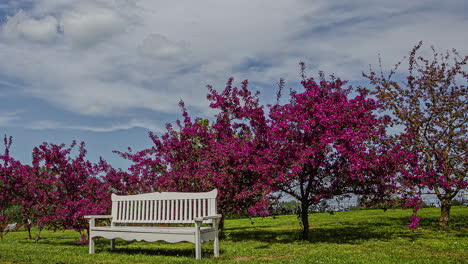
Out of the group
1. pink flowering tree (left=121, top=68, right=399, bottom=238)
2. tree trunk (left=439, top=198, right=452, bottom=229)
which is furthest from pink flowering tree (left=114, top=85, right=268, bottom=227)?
tree trunk (left=439, top=198, right=452, bottom=229)

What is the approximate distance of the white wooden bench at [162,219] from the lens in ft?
24.8

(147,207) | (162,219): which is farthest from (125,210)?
(162,219)

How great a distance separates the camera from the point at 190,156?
37.6 ft

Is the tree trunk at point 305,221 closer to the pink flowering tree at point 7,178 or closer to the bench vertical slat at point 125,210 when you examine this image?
the bench vertical slat at point 125,210

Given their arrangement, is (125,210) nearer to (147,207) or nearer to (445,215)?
(147,207)

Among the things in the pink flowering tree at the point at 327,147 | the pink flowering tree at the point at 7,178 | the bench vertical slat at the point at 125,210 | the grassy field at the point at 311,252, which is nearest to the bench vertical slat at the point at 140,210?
the bench vertical slat at the point at 125,210

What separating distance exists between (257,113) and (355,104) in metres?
2.61

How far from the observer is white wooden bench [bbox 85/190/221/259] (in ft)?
24.8

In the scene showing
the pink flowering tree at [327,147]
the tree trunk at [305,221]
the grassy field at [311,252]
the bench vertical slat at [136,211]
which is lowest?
the grassy field at [311,252]

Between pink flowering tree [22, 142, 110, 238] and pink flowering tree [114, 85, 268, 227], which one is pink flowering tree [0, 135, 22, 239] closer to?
pink flowering tree [22, 142, 110, 238]

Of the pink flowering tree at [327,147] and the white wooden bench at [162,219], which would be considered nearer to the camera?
the white wooden bench at [162,219]

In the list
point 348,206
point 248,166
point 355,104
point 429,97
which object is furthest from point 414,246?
point 348,206

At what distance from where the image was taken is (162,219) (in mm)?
8859

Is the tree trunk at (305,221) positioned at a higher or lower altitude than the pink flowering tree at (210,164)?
lower
